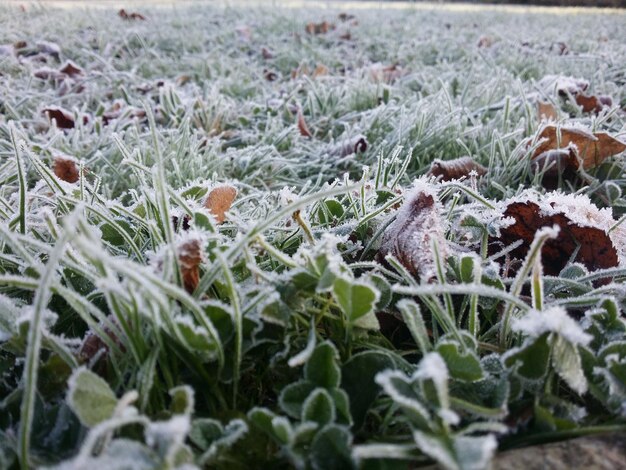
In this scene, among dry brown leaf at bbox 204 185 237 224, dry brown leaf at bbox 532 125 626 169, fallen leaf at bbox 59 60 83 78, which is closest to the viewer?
dry brown leaf at bbox 204 185 237 224

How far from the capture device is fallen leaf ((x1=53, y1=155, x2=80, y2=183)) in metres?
1.43

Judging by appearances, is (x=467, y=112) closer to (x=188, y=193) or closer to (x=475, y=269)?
(x=188, y=193)

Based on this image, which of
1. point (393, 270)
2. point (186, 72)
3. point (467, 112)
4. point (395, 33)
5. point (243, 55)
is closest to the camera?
point (393, 270)

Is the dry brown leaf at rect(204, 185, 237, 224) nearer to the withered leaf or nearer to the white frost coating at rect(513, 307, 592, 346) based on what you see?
the withered leaf

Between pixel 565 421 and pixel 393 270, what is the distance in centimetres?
35

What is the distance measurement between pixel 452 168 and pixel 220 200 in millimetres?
713

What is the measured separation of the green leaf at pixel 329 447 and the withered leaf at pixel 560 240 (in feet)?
1.71

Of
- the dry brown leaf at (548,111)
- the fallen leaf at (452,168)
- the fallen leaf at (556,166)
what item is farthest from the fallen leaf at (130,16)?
the fallen leaf at (556,166)

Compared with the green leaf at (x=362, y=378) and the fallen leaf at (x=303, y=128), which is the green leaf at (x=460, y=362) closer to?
the green leaf at (x=362, y=378)

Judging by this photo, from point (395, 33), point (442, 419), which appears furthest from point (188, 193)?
point (395, 33)

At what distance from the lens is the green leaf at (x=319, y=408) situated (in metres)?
0.53

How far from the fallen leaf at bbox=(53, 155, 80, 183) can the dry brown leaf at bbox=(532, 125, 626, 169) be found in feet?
4.23

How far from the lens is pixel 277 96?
2.58m

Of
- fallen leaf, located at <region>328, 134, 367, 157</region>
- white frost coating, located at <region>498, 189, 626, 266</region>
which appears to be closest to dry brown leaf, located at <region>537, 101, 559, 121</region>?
fallen leaf, located at <region>328, 134, 367, 157</region>
